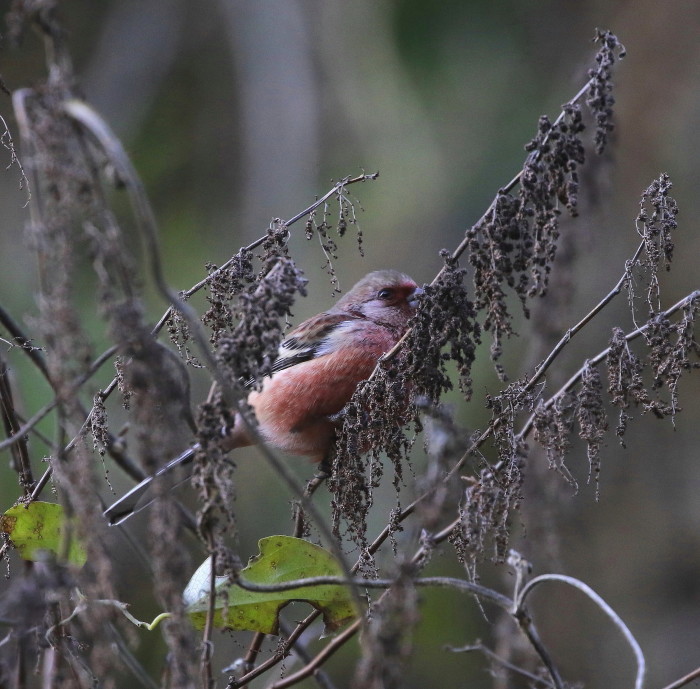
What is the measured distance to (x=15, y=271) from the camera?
8289mm

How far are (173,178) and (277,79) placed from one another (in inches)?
61.1

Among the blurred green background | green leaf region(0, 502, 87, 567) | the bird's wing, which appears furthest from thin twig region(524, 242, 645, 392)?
the blurred green background

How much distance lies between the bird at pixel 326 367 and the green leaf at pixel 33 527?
5.77ft

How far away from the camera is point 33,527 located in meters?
2.62

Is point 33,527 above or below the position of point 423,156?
below

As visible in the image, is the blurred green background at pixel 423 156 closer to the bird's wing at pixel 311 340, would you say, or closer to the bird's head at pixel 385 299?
the bird's wing at pixel 311 340

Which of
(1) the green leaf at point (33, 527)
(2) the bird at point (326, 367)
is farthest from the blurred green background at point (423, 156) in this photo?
(1) the green leaf at point (33, 527)

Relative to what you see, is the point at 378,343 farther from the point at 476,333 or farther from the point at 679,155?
the point at 679,155

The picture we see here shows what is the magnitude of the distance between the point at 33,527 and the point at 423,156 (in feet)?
28.4

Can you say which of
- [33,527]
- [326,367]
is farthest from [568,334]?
[326,367]

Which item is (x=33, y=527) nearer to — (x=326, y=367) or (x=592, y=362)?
(x=592, y=362)

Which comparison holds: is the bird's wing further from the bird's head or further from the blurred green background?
the blurred green background

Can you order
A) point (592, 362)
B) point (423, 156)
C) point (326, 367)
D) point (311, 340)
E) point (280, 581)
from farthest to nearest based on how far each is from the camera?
point (423, 156)
point (311, 340)
point (326, 367)
point (592, 362)
point (280, 581)

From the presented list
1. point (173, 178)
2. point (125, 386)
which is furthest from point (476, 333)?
point (173, 178)
